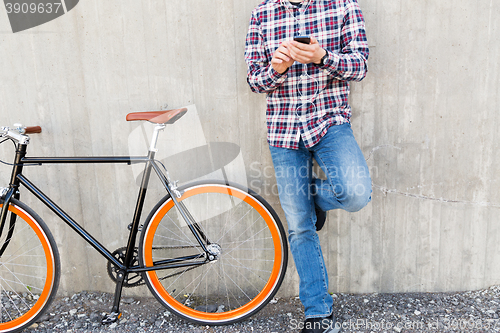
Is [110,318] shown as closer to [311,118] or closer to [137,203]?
[137,203]

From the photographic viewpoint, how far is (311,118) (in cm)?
201

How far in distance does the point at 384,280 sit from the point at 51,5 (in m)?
2.96

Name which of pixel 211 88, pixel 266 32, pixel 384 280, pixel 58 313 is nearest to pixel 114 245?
pixel 58 313

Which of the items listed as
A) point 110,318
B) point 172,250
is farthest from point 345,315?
point 110,318

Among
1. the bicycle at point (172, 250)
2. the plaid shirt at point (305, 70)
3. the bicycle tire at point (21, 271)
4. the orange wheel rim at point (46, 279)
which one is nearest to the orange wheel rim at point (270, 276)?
the bicycle at point (172, 250)

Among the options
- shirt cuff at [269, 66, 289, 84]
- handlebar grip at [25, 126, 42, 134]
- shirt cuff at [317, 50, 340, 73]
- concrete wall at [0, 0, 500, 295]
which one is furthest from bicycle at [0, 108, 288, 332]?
shirt cuff at [317, 50, 340, 73]

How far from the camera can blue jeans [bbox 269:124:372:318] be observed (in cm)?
199

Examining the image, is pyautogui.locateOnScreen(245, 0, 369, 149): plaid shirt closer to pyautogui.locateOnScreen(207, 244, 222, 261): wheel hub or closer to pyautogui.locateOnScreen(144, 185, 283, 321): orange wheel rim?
pyautogui.locateOnScreen(144, 185, 283, 321): orange wheel rim

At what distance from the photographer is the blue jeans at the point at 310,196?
1.99 meters

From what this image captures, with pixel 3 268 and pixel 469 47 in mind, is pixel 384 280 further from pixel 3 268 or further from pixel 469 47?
pixel 3 268

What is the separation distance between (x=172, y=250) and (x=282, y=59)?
60.6 inches

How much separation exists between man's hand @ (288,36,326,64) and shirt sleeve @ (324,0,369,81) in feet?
0.39

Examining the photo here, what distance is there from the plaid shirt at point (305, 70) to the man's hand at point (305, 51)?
0.17m

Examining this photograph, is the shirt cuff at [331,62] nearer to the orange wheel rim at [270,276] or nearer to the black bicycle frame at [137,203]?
the orange wheel rim at [270,276]
